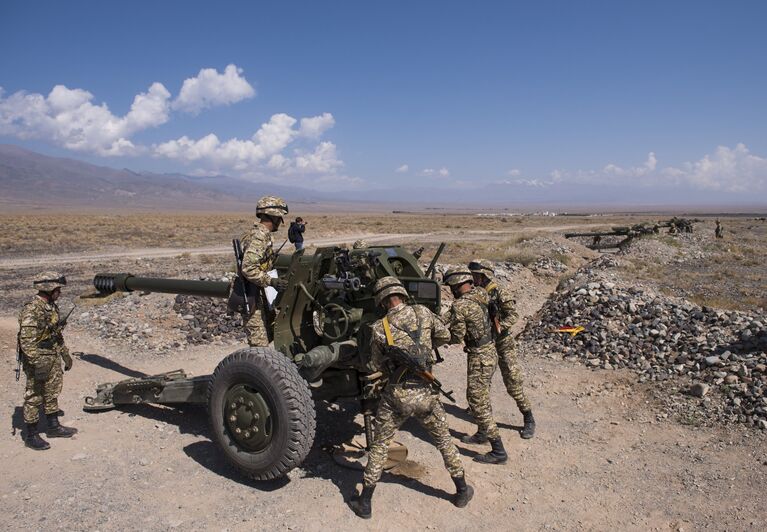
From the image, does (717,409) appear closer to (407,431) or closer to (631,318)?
(631,318)

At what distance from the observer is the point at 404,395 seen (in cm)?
426

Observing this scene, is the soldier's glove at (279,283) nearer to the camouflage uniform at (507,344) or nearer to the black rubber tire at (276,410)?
the black rubber tire at (276,410)

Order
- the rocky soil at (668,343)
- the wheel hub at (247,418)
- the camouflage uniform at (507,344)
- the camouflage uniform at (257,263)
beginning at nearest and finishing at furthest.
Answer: the wheel hub at (247,418) < the camouflage uniform at (257,263) < the camouflage uniform at (507,344) < the rocky soil at (668,343)

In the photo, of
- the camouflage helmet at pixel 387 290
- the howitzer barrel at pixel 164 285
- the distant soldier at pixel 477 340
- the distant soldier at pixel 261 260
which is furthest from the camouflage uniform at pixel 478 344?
the howitzer barrel at pixel 164 285

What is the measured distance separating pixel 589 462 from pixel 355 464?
7.43 ft

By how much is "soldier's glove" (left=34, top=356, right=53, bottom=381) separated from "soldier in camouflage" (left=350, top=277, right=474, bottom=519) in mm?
3374

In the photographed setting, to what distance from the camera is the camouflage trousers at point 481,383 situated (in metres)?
5.37

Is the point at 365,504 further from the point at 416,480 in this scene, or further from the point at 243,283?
the point at 243,283

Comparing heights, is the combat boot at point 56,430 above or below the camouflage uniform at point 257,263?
below

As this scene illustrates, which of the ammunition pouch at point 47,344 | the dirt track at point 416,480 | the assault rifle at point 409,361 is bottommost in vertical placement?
the dirt track at point 416,480

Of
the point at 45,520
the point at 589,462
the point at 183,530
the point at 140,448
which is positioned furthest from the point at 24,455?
the point at 589,462

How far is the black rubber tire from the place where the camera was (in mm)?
4434

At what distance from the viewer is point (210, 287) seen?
21.8 ft

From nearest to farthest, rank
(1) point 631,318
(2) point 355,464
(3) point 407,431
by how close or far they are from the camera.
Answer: (2) point 355,464 → (3) point 407,431 → (1) point 631,318
